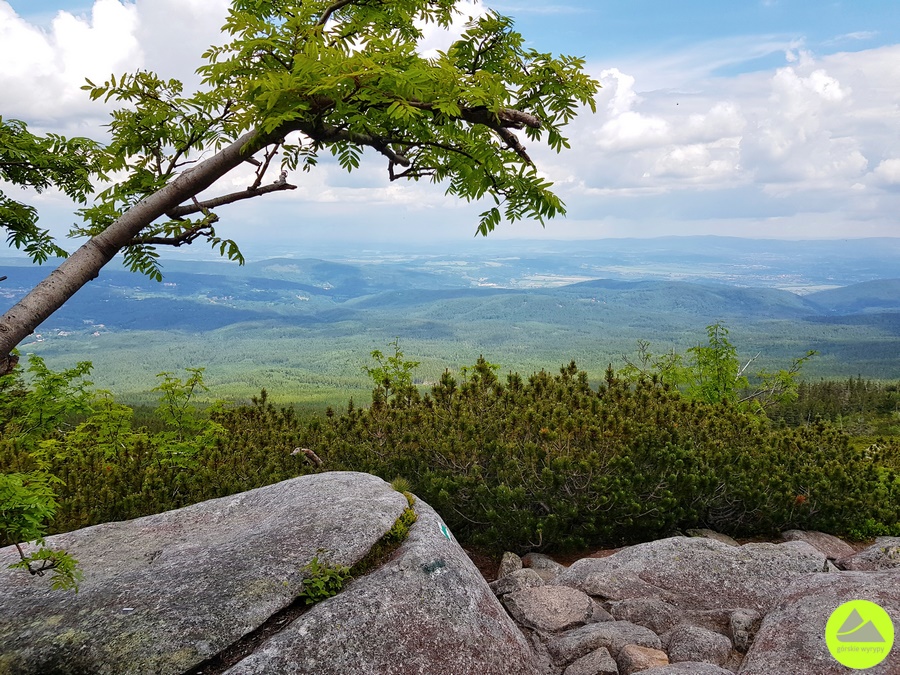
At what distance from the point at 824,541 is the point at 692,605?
17.4 feet

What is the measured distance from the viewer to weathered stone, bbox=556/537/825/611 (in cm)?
722

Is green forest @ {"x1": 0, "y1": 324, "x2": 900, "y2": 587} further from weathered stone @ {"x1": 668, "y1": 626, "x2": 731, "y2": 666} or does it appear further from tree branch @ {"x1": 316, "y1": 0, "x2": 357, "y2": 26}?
tree branch @ {"x1": 316, "y1": 0, "x2": 357, "y2": 26}

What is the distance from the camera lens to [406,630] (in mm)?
4664

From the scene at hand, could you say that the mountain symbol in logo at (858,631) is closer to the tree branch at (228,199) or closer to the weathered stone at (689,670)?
A: the weathered stone at (689,670)

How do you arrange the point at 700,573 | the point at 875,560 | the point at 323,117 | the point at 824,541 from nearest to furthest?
the point at 323,117 < the point at 700,573 < the point at 875,560 < the point at 824,541

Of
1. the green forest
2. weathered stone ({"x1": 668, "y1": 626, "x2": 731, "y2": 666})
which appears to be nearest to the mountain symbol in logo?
weathered stone ({"x1": 668, "y1": 626, "x2": 731, "y2": 666})

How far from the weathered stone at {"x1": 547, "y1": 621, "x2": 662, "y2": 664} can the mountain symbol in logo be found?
1829 millimetres

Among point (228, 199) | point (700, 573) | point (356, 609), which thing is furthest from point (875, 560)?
point (228, 199)

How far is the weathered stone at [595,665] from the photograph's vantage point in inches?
209

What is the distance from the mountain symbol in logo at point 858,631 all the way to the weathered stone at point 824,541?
637cm

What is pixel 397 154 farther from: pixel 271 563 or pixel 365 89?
pixel 271 563

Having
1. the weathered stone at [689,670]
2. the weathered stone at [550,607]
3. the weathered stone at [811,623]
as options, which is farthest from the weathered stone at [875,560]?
the weathered stone at [689,670]

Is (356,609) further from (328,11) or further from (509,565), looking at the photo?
(328,11)

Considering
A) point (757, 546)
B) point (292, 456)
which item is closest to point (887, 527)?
point (757, 546)
